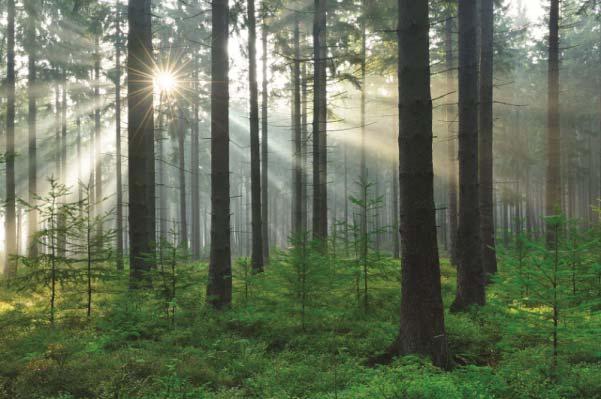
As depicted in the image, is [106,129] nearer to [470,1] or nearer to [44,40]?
[44,40]

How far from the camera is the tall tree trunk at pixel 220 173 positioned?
31.3 ft

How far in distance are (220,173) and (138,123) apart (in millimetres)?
3318

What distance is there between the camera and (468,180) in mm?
9055

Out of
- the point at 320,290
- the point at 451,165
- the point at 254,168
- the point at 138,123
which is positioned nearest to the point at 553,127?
the point at 451,165

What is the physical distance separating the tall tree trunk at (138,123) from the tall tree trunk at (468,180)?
771cm

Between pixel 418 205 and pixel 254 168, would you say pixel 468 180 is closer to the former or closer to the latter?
pixel 418 205

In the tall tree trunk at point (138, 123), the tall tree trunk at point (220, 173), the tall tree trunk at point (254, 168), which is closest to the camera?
the tall tree trunk at point (220, 173)

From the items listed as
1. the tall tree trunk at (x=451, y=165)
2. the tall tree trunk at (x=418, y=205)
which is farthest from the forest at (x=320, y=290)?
the tall tree trunk at (x=451, y=165)

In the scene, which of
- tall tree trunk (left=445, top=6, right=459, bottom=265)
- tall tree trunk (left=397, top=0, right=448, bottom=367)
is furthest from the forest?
tall tree trunk (left=445, top=6, right=459, bottom=265)

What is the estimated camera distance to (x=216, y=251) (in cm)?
955

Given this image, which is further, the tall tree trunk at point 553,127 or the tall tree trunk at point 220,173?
the tall tree trunk at point 553,127

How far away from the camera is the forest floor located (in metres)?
4.98

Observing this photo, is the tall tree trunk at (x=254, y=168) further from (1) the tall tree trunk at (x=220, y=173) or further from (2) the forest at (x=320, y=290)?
(1) the tall tree trunk at (x=220, y=173)

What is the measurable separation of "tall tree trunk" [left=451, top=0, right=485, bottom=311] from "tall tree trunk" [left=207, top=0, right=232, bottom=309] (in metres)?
5.21
